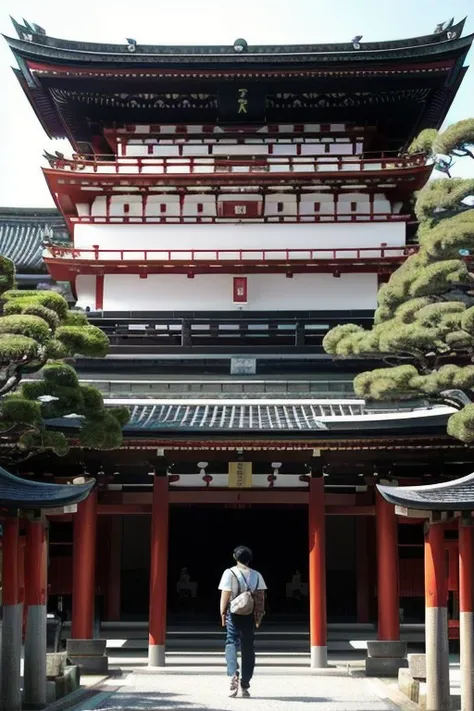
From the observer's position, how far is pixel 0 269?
13.8 m

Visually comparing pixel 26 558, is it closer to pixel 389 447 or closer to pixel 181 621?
pixel 389 447

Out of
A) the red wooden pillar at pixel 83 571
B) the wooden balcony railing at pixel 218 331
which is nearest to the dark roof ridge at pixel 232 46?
the wooden balcony railing at pixel 218 331

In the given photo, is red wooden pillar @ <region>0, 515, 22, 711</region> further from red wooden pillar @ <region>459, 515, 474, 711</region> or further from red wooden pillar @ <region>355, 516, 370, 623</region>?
red wooden pillar @ <region>355, 516, 370, 623</region>

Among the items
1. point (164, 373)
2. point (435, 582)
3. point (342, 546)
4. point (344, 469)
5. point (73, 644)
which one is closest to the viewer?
point (435, 582)

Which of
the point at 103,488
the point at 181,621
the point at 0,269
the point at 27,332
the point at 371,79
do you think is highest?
the point at 371,79

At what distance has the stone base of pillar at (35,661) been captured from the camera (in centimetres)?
1322

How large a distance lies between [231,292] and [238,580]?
13.0 m

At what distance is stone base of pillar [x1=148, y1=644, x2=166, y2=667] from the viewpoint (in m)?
17.9

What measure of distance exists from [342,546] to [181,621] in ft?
13.7

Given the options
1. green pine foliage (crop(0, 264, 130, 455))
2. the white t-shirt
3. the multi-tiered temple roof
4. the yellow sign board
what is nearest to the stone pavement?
the white t-shirt

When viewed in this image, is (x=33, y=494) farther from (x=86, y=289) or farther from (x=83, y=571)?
(x=86, y=289)

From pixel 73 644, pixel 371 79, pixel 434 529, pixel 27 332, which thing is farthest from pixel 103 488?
pixel 371 79

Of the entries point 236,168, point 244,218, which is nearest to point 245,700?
point 244,218

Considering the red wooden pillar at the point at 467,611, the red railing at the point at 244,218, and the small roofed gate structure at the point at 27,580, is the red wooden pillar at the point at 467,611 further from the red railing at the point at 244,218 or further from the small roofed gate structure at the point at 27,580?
the red railing at the point at 244,218
